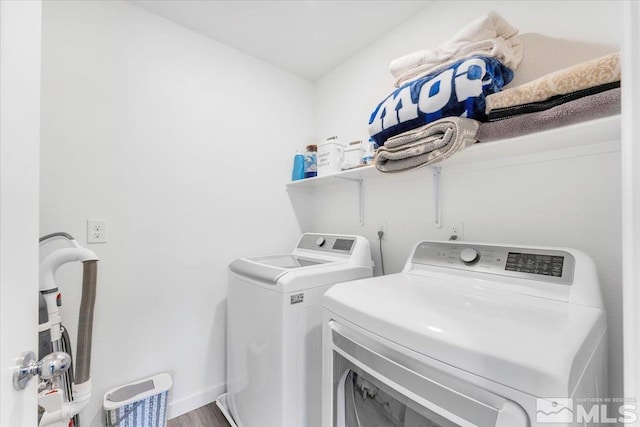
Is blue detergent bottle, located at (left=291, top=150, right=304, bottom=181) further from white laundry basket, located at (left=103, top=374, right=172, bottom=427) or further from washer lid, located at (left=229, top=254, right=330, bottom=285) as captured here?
white laundry basket, located at (left=103, top=374, right=172, bottom=427)

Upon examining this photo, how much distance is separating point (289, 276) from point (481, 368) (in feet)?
2.69

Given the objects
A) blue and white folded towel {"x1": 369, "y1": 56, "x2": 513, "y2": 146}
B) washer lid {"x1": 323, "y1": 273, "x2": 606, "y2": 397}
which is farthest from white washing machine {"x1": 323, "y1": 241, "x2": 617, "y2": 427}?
blue and white folded towel {"x1": 369, "y1": 56, "x2": 513, "y2": 146}

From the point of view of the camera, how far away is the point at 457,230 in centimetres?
142

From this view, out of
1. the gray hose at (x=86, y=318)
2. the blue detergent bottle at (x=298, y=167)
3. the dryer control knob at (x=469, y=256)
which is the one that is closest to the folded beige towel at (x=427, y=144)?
the dryer control knob at (x=469, y=256)

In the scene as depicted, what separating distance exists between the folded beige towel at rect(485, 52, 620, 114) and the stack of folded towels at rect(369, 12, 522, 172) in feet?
0.33

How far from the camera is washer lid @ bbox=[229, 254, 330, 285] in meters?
1.30

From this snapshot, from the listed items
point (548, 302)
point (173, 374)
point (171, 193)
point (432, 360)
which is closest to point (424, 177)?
point (548, 302)

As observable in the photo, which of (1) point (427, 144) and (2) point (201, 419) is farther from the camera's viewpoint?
(2) point (201, 419)

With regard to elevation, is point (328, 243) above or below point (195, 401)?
above

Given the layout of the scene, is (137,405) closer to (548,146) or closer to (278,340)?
(278,340)

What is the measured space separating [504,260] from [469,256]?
124 millimetres

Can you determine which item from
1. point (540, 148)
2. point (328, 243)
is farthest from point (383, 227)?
point (540, 148)

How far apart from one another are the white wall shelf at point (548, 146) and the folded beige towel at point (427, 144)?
0.11 meters

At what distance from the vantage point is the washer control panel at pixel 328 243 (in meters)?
1.71
